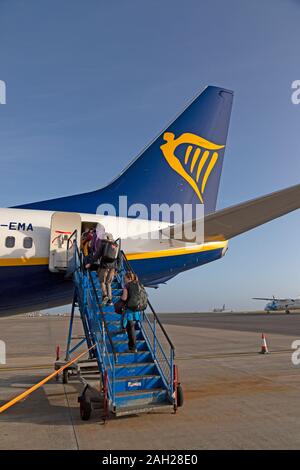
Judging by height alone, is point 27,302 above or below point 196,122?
below

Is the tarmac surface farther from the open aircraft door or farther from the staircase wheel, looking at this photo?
the open aircraft door

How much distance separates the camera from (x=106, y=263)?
30.6ft

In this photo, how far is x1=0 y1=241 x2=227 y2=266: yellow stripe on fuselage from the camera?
1009 centimetres

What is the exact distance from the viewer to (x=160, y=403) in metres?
7.46

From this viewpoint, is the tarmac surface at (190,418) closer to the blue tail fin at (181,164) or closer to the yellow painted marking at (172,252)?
the yellow painted marking at (172,252)

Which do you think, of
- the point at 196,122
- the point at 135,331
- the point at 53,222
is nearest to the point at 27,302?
the point at 53,222

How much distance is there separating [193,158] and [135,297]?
21.2 ft

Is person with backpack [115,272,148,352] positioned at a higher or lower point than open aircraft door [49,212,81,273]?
lower

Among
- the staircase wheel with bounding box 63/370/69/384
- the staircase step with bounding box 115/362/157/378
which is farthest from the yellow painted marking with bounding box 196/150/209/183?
the staircase wheel with bounding box 63/370/69/384

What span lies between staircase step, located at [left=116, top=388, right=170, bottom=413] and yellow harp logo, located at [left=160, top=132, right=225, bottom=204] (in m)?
7.22

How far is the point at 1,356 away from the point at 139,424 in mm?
13225

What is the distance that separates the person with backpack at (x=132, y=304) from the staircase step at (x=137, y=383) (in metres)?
0.75
